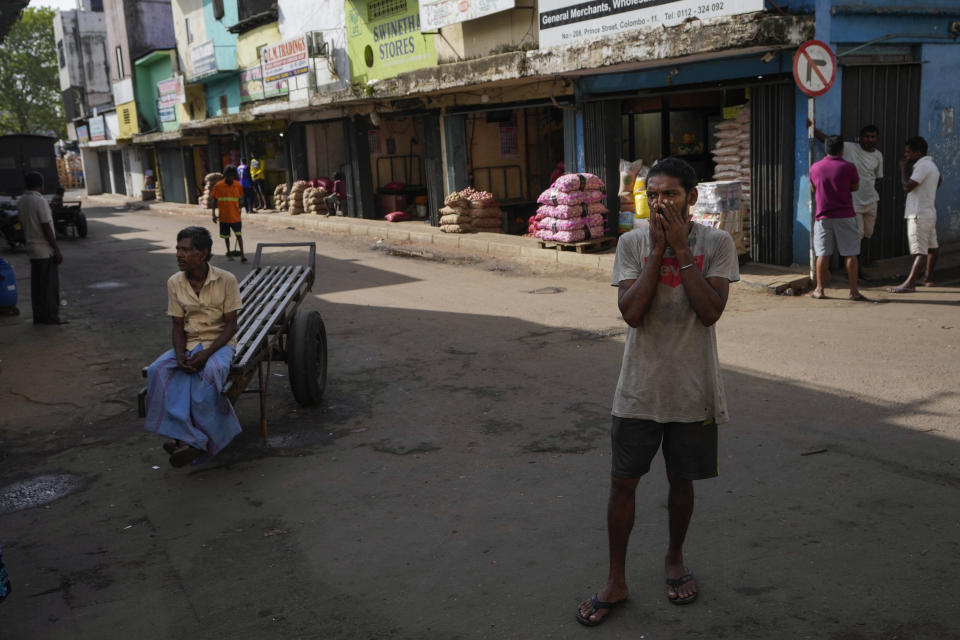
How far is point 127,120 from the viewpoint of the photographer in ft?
133

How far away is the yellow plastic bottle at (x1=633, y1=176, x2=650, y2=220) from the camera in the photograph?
12.7 meters

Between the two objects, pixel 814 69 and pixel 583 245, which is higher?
Result: pixel 814 69

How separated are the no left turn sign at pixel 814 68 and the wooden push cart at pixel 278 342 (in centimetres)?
598

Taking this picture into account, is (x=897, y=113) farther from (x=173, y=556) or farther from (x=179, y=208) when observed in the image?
(x=179, y=208)

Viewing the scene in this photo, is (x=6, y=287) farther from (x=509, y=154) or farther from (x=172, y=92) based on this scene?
(x=172, y=92)

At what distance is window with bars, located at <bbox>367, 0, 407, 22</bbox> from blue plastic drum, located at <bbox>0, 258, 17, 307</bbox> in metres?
10.9

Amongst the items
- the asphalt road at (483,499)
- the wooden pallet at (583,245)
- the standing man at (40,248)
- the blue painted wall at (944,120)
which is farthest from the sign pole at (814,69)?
the standing man at (40,248)

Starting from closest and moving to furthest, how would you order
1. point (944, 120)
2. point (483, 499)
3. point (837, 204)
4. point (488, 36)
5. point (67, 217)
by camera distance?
1. point (483, 499)
2. point (837, 204)
3. point (944, 120)
4. point (488, 36)
5. point (67, 217)

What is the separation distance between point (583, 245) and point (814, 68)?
4.81 m

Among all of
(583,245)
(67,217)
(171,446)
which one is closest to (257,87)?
(67,217)

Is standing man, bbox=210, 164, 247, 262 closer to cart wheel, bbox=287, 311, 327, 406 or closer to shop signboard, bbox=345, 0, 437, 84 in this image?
shop signboard, bbox=345, 0, 437, 84

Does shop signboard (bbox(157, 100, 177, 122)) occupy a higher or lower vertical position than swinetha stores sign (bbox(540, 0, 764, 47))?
higher

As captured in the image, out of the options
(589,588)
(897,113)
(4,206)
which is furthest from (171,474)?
(4,206)

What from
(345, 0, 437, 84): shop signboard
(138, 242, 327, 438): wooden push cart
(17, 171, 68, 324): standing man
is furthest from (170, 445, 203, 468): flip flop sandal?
(345, 0, 437, 84): shop signboard
